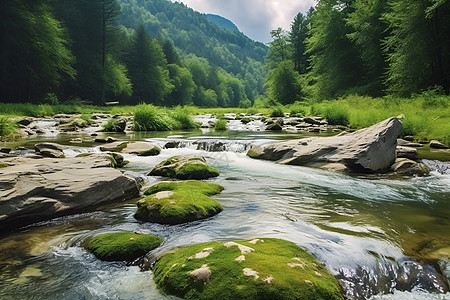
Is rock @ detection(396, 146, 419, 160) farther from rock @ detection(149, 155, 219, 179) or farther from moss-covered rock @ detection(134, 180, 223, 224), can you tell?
moss-covered rock @ detection(134, 180, 223, 224)

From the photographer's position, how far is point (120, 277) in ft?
9.44

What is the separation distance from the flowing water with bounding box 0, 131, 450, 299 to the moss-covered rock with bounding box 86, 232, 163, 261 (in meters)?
0.10

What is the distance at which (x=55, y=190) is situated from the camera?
4.54 metres

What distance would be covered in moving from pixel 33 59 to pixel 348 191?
31868 millimetres

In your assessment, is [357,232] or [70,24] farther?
[70,24]

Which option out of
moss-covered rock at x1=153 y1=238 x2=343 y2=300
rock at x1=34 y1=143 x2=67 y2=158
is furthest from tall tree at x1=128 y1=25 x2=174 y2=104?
moss-covered rock at x1=153 y1=238 x2=343 y2=300

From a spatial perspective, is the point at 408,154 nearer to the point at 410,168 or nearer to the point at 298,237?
the point at 410,168

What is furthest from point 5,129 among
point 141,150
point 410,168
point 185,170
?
point 410,168

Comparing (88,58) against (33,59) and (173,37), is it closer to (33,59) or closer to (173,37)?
(33,59)

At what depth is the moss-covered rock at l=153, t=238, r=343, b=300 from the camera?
2.32 meters

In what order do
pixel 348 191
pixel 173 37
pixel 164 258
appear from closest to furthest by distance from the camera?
pixel 164 258 < pixel 348 191 < pixel 173 37

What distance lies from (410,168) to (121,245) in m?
7.28

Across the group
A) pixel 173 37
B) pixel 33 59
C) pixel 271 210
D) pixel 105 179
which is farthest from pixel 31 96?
pixel 173 37

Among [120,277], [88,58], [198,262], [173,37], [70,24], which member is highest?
[173,37]
